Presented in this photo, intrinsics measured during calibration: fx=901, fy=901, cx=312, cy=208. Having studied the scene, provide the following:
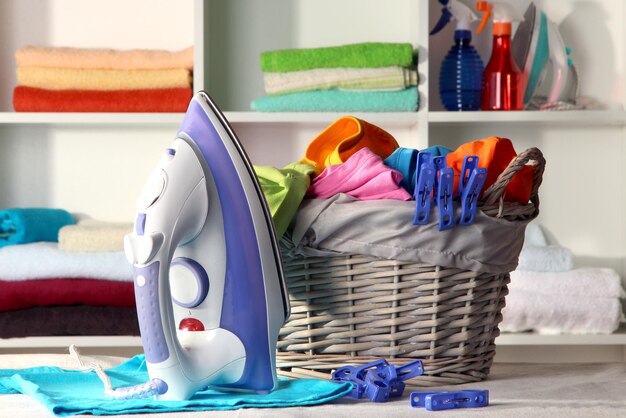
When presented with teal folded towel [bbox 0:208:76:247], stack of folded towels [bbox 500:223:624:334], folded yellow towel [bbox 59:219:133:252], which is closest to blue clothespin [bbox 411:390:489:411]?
stack of folded towels [bbox 500:223:624:334]

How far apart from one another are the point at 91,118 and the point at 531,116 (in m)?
0.87

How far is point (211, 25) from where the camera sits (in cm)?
197

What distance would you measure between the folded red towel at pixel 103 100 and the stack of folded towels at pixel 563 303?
757 mm

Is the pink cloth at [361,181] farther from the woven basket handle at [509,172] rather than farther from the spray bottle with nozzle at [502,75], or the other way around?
the spray bottle with nozzle at [502,75]

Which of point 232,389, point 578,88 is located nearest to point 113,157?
point 578,88

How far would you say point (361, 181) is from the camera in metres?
0.85

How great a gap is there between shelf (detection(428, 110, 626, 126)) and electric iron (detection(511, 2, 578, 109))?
43mm

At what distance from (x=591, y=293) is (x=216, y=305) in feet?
3.83

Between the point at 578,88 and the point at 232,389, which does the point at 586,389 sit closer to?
the point at 232,389

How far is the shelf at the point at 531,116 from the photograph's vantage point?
1773 mm

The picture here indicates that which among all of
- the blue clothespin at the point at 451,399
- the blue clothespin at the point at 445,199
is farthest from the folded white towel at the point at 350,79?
the blue clothespin at the point at 451,399

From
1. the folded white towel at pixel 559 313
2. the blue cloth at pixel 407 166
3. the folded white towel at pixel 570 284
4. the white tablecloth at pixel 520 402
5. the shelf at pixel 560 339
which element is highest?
the blue cloth at pixel 407 166

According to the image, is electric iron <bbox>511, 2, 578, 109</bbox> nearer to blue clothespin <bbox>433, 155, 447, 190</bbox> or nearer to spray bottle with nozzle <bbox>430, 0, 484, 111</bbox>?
spray bottle with nozzle <bbox>430, 0, 484, 111</bbox>

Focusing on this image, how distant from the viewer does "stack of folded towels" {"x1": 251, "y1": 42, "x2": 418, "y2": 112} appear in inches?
70.0
